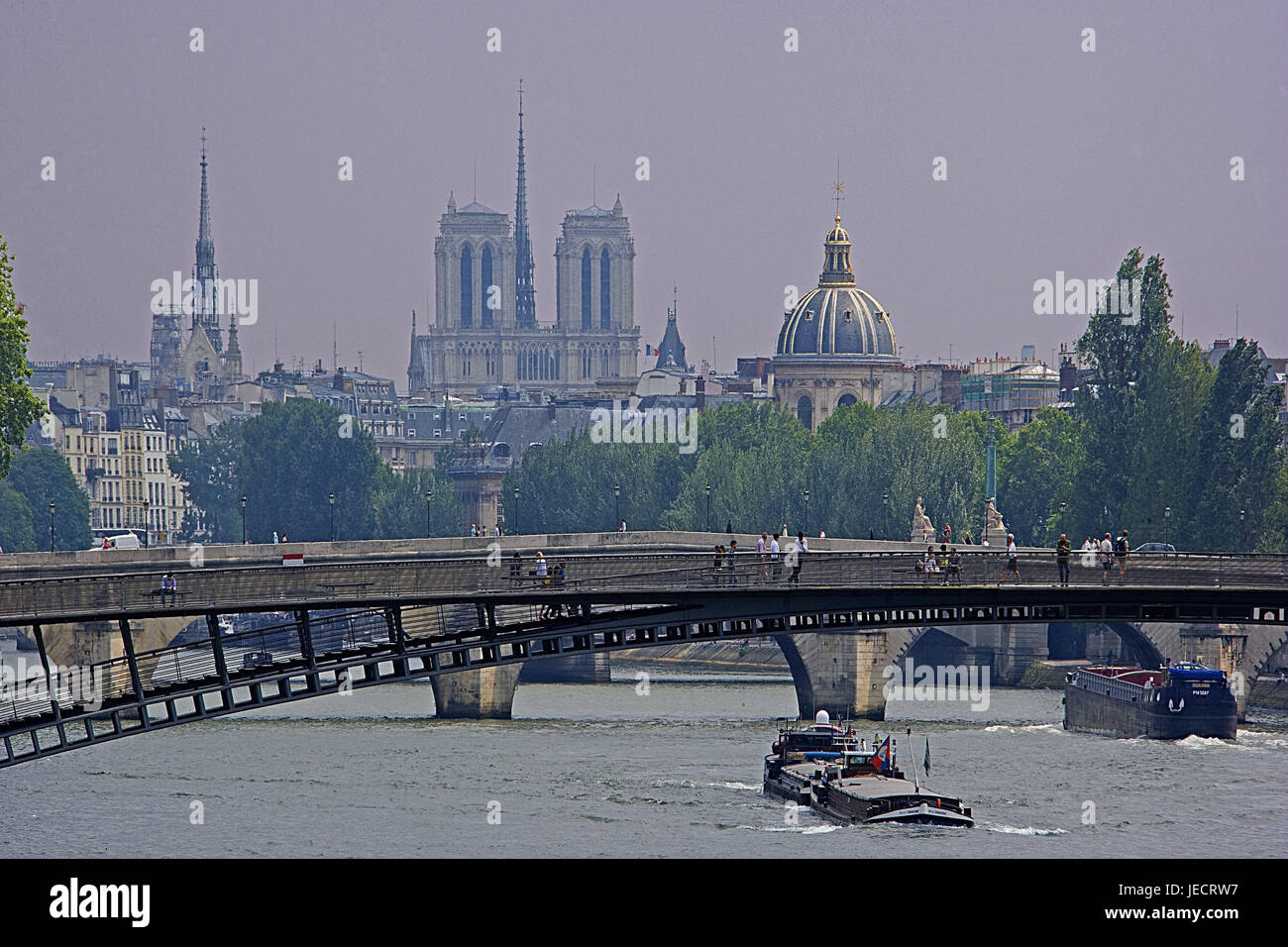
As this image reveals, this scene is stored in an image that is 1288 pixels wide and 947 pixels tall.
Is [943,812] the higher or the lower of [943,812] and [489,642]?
the lower

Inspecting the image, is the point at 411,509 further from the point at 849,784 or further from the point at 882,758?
the point at 849,784

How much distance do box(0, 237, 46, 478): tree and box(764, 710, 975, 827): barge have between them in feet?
83.6

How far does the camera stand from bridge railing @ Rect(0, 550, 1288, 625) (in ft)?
160

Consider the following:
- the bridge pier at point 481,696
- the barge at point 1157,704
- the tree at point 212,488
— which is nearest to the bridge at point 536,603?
the barge at point 1157,704

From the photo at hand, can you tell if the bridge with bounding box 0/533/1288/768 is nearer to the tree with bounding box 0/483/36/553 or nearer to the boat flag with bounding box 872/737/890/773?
the boat flag with bounding box 872/737/890/773

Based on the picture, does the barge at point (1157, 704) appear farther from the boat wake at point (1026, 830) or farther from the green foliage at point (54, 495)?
the green foliage at point (54, 495)

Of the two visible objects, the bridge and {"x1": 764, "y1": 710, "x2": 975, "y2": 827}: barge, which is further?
{"x1": 764, "y1": 710, "x2": 975, "y2": 827}: barge

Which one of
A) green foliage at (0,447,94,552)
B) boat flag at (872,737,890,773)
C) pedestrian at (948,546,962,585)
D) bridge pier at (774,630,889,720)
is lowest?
boat flag at (872,737,890,773)

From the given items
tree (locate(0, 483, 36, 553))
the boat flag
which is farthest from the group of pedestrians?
tree (locate(0, 483, 36, 553))

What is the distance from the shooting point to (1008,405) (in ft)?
617

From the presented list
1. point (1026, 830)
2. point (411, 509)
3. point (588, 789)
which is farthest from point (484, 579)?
point (411, 509)

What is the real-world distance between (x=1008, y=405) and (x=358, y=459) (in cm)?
4328
